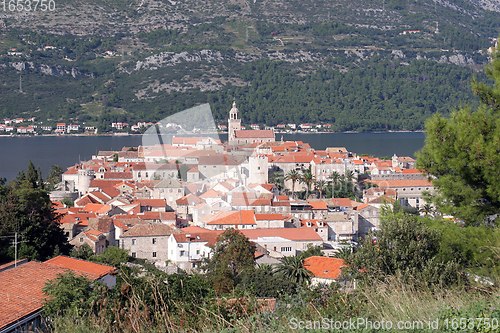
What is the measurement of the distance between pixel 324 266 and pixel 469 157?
35.4 feet

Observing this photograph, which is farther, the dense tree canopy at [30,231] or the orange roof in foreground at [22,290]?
the dense tree canopy at [30,231]

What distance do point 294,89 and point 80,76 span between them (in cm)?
6562

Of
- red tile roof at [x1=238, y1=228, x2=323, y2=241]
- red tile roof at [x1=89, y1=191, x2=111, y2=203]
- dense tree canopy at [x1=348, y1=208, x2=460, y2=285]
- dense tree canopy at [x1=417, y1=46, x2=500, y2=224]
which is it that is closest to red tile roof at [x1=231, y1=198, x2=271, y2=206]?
red tile roof at [x1=238, y1=228, x2=323, y2=241]

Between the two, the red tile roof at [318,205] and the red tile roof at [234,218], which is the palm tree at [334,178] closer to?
the red tile roof at [318,205]

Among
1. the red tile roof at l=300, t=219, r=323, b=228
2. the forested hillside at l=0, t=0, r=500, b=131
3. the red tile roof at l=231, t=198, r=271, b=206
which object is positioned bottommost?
the red tile roof at l=300, t=219, r=323, b=228

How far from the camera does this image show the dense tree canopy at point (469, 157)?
6.11m

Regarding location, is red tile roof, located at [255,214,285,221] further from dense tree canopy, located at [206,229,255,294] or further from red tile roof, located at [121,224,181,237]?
dense tree canopy, located at [206,229,255,294]

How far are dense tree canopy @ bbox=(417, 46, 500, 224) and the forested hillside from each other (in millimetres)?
118948

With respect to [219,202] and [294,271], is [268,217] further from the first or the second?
[294,271]

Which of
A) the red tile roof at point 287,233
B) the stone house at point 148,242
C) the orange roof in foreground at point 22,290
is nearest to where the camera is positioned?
the orange roof in foreground at point 22,290

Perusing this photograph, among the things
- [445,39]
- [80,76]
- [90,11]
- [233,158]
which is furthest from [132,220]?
[445,39]

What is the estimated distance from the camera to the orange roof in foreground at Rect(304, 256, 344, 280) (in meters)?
15.6

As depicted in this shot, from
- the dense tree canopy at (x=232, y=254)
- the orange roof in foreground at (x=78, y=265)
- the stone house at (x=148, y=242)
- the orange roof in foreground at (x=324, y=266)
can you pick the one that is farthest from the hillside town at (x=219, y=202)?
the orange roof in foreground at (x=78, y=265)

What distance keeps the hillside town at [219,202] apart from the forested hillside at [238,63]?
82897 mm
